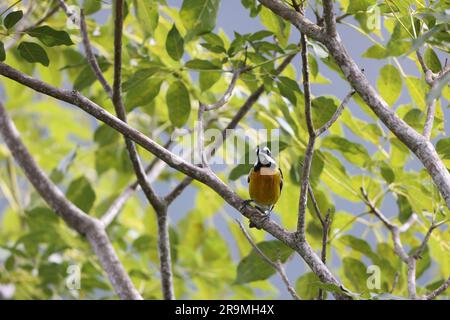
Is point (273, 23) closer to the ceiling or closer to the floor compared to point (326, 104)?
closer to the ceiling

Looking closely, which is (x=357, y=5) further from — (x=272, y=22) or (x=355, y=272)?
(x=355, y=272)

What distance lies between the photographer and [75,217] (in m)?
3.06

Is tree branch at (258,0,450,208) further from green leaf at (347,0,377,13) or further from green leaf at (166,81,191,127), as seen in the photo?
green leaf at (166,81,191,127)

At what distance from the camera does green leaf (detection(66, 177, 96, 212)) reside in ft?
10.8

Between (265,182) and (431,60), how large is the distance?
2.57 feet

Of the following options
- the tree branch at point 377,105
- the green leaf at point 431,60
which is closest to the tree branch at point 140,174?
the tree branch at point 377,105

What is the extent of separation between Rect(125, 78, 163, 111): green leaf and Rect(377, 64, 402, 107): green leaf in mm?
765

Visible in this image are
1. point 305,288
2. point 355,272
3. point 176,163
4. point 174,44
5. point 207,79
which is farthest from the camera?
point 305,288

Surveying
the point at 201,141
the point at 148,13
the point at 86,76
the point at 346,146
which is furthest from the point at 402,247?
the point at 86,76

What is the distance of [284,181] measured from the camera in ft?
9.63

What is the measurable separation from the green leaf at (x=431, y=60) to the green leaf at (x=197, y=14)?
0.70 metres
